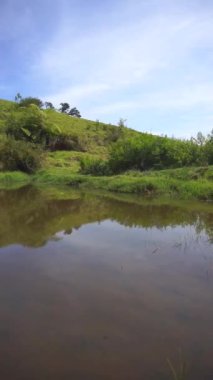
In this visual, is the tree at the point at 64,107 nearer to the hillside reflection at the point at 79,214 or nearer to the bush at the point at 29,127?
the bush at the point at 29,127

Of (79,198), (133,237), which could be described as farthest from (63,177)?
(133,237)

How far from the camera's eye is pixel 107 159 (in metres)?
34.7

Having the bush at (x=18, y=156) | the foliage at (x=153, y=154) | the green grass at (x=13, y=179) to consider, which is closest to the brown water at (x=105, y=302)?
the foliage at (x=153, y=154)

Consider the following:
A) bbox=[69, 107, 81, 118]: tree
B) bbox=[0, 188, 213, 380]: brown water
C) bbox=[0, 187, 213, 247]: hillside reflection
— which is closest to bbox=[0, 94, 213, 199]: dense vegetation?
bbox=[0, 187, 213, 247]: hillside reflection

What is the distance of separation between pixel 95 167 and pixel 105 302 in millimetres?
24859

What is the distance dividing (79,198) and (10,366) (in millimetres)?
16975

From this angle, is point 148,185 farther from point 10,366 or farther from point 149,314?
point 10,366

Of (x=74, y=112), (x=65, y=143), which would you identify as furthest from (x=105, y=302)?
(x=74, y=112)

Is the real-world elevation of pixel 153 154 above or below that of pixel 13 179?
above

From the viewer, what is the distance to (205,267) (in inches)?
321

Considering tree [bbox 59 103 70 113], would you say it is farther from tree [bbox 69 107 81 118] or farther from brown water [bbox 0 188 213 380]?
brown water [bbox 0 188 213 380]

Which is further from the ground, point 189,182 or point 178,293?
point 189,182

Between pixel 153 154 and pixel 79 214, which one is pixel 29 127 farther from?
pixel 79 214

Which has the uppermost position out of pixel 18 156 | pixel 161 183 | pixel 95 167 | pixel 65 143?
pixel 65 143
